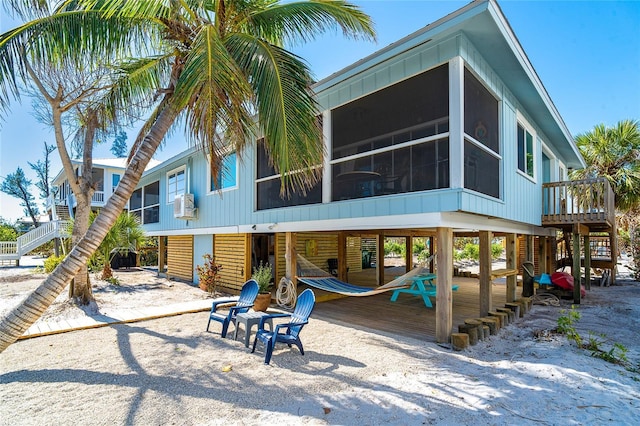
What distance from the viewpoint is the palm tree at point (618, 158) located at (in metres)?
13.1

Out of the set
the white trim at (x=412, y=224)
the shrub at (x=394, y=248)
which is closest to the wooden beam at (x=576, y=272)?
the white trim at (x=412, y=224)

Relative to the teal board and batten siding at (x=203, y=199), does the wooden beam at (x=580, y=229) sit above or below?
below

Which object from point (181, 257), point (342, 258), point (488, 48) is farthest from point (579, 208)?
point (181, 257)

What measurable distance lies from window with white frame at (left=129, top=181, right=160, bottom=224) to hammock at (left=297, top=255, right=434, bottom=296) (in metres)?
8.57

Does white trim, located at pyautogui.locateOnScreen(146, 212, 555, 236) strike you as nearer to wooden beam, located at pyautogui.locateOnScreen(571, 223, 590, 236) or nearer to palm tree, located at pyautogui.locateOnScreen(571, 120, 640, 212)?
wooden beam, located at pyautogui.locateOnScreen(571, 223, 590, 236)

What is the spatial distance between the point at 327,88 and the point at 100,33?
3.42 m

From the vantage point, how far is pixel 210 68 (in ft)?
12.2

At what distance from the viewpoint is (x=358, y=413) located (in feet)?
10.1

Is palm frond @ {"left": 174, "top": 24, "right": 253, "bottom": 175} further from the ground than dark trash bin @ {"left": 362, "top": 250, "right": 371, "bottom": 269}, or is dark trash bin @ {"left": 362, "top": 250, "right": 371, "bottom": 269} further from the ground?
palm frond @ {"left": 174, "top": 24, "right": 253, "bottom": 175}

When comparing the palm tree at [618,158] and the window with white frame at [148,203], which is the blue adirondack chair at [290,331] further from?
the palm tree at [618,158]

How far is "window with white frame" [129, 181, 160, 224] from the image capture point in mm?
14278

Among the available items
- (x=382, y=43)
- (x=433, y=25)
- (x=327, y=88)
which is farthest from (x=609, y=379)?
(x=327, y=88)

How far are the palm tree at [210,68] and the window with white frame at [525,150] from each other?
4.70m

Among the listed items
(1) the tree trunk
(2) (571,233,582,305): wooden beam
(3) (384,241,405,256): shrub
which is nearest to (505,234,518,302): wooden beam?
(2) (571,233,582,305): wooden beam
